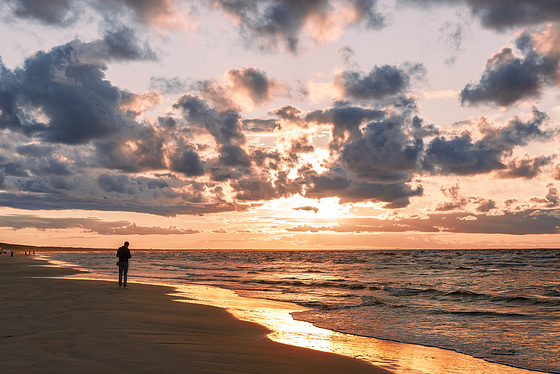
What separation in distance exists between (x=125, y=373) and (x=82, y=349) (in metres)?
2.01

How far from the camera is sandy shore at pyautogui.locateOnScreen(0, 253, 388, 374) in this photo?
303 inches

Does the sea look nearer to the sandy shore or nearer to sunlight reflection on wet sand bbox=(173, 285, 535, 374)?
sunlight reflection on wet sand bbox=(173, 285, 535, 374)

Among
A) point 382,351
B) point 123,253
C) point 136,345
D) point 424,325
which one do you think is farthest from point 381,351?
point 123,253

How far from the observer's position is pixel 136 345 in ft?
30.4

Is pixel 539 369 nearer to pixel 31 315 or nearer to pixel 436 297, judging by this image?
pixel 31 315

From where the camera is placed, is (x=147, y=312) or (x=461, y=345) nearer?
(x=461, y=345)

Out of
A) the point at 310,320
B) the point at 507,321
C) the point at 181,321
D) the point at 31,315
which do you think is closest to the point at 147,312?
the point at 181,321

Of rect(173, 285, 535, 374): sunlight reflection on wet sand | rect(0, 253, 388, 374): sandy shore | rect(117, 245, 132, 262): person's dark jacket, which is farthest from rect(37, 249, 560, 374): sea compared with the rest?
rect(117, 245, 132, 262): person's dark jacket

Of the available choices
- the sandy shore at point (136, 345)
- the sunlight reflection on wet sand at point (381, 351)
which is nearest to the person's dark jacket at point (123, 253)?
the sandy shore at point (136, 345)

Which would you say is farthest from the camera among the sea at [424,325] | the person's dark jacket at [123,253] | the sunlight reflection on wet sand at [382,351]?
the person's dark jacket at [123,253]

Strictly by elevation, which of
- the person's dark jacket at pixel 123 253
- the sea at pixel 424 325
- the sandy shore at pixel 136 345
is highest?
the person's dark jacket at pixel 123 253

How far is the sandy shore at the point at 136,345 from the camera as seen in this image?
7.68 m

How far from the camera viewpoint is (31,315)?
1250 centimetres

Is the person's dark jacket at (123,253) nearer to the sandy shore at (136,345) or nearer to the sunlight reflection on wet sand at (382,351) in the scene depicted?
the sandy shore at (136,345)
